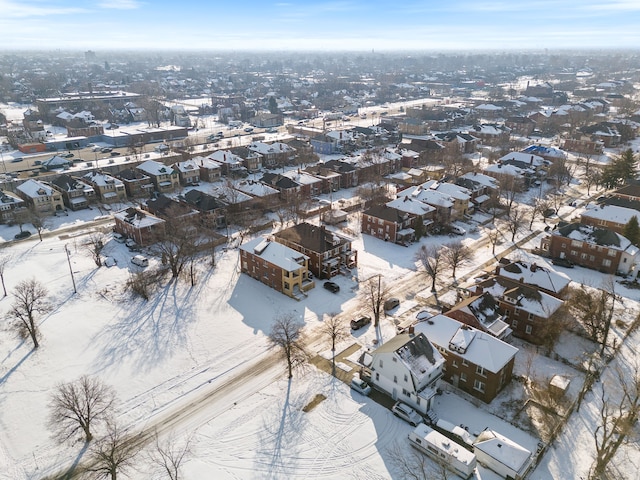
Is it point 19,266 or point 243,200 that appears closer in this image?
point 19,266

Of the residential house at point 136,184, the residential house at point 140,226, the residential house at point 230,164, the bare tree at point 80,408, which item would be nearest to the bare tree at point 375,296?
the bare tree at point 80,408

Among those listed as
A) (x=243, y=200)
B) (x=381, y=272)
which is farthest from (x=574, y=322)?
(x=243, y=200)

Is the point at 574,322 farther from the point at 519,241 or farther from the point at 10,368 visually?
the point at 10,368

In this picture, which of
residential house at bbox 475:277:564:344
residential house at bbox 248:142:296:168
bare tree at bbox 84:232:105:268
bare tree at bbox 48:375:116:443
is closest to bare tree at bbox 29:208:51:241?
bare tree at bbox 84:232:105:268

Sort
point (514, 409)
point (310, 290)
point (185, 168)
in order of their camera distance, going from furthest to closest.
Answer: point (185, 168) < point (310, 290) < point (514, 409)

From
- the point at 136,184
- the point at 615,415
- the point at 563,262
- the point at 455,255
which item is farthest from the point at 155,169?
the point at 615,415

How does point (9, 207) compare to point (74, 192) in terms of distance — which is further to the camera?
point (74, 192)

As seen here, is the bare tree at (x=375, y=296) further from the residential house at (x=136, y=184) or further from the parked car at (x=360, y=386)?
the residential house at (x=136, y=184)

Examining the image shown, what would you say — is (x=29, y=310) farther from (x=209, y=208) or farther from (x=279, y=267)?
(x=209, y=208)
